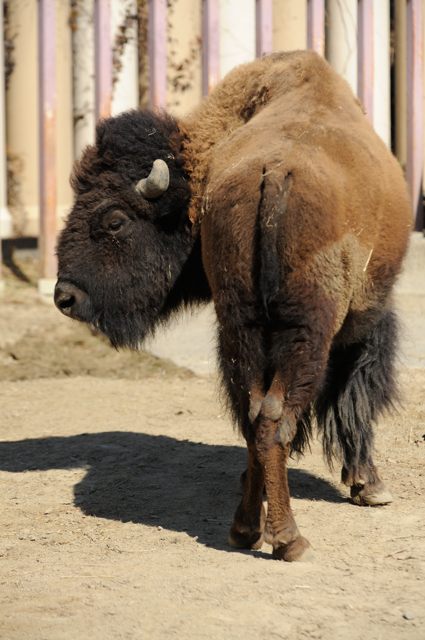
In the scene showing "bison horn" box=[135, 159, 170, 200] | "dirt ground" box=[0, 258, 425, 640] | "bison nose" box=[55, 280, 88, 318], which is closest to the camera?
"dirt ground" box=[0, 258, 425, 640]

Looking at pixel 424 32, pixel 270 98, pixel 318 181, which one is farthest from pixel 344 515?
pixel 424 32

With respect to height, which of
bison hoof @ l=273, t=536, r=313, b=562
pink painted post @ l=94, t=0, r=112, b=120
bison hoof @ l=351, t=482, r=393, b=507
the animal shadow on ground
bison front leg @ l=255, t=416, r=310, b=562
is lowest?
the animal shadow on ground

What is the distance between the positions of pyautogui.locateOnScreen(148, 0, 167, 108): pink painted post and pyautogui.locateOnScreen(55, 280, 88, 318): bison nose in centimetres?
440

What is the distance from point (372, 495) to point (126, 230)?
1.52 metres

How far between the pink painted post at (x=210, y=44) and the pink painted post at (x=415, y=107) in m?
1.62

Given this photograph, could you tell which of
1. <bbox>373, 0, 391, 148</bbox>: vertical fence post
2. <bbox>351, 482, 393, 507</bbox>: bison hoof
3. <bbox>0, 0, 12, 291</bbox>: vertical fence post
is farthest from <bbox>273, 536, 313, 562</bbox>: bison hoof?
<bbox>373, 0, 391, 148</bbox>: vertical fence post

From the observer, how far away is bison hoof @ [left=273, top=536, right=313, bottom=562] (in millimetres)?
4031

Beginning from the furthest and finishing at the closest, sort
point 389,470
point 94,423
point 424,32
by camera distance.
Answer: point 424,32 → point 94,423 → point 389,470

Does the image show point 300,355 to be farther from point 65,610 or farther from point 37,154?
point 37,154

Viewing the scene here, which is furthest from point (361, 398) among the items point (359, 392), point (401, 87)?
point (401, 87)

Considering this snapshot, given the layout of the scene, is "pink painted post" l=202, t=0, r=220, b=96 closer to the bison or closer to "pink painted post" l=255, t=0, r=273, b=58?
"pink painted post" l=255, t=0, r=273, b=58

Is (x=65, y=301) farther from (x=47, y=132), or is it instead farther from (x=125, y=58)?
(x=125, y=58)

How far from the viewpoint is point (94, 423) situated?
6.44 meters

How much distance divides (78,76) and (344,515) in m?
6.07
